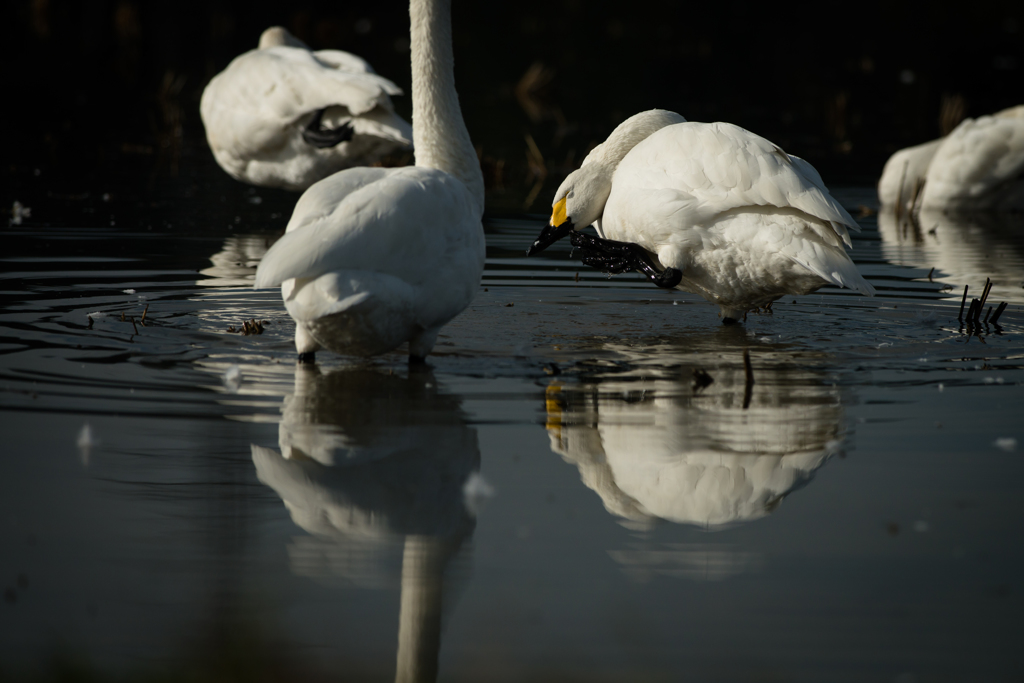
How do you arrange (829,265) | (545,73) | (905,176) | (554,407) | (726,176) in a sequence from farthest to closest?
(545,73) < (905,176) < (726,176) < (829,265) < (554,407)

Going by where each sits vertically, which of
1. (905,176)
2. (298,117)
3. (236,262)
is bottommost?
(236,262)

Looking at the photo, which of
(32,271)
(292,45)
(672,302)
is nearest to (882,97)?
(292,45)

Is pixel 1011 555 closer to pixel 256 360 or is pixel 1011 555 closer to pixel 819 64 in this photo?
pixel 256 360

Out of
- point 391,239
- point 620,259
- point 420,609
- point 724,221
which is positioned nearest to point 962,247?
point 620,259

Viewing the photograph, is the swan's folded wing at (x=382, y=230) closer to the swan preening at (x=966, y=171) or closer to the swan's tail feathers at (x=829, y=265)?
the swan's tail feathers at (x=829, y=265)

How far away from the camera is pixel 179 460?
4316 millimetres

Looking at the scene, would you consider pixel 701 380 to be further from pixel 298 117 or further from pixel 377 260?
pixel 298 117

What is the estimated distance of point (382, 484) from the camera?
13.3 ft

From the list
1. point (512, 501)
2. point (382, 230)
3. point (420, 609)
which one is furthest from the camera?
point (382, 230)

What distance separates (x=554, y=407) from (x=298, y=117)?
23.0ft

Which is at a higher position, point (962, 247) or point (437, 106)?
point (437, 106)

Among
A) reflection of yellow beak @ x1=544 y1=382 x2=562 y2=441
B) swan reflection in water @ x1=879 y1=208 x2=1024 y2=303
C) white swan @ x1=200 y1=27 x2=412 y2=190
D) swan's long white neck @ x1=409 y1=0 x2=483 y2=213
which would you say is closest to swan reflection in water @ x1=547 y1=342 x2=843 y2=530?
reflection of yellow beak @ x1=544 y1=382 x2=562 y2=441

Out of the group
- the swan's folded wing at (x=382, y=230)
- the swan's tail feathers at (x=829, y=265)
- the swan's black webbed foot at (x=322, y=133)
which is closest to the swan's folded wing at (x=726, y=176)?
the swan's tail feathers at (x=829, y=265)

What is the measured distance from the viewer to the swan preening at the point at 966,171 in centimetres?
1323
